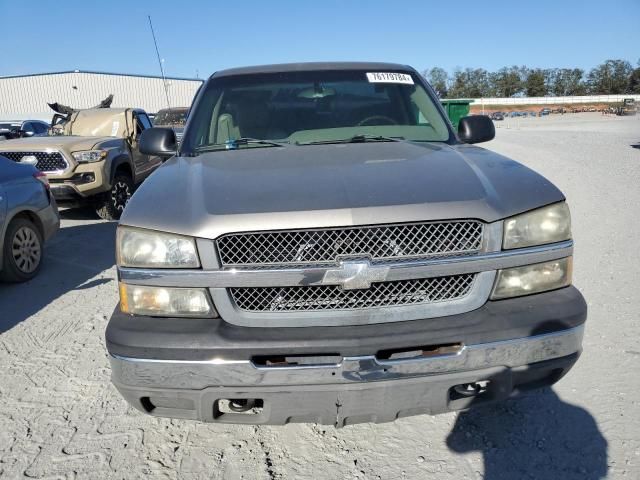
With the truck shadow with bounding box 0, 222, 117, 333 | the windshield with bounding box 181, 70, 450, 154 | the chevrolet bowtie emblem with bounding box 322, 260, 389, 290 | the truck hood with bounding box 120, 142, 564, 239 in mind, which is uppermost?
the windshield with bounding box 181, 70, 450, 154

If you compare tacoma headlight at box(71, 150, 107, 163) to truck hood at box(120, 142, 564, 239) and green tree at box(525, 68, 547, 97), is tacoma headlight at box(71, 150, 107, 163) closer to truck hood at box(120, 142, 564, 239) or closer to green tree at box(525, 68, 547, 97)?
truck hood at box(120, 142, 564, 239)

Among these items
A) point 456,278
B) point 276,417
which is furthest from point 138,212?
→ point 456,278

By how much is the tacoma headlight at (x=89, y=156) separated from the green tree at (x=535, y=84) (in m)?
128

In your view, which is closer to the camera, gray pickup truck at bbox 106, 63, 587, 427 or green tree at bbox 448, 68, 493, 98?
gray pickup truck at bbox 106, 63, 587, 427

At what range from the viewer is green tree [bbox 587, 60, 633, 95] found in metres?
113

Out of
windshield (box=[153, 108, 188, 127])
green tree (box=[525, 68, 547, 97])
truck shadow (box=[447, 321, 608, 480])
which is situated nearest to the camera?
truck shadow (box=[447, 321, 608, 480])

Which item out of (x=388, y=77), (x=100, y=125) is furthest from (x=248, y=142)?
(x=100, y=125)

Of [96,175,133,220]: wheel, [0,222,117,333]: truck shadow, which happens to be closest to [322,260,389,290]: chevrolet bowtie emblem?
[0,222,117,333]: truck shadow

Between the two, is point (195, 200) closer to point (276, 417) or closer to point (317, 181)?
point (317, 181)

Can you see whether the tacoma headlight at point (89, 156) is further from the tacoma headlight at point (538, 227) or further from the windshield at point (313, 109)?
the tacoma headlight at point (538, 227)

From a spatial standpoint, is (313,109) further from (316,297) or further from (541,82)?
(541,82)

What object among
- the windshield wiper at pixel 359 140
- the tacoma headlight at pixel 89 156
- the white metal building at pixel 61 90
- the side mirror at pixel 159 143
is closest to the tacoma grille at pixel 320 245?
the windshield wiper at pixel 359 140

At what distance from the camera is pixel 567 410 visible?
275 cm

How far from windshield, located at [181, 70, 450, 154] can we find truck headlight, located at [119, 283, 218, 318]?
4.47 feet
